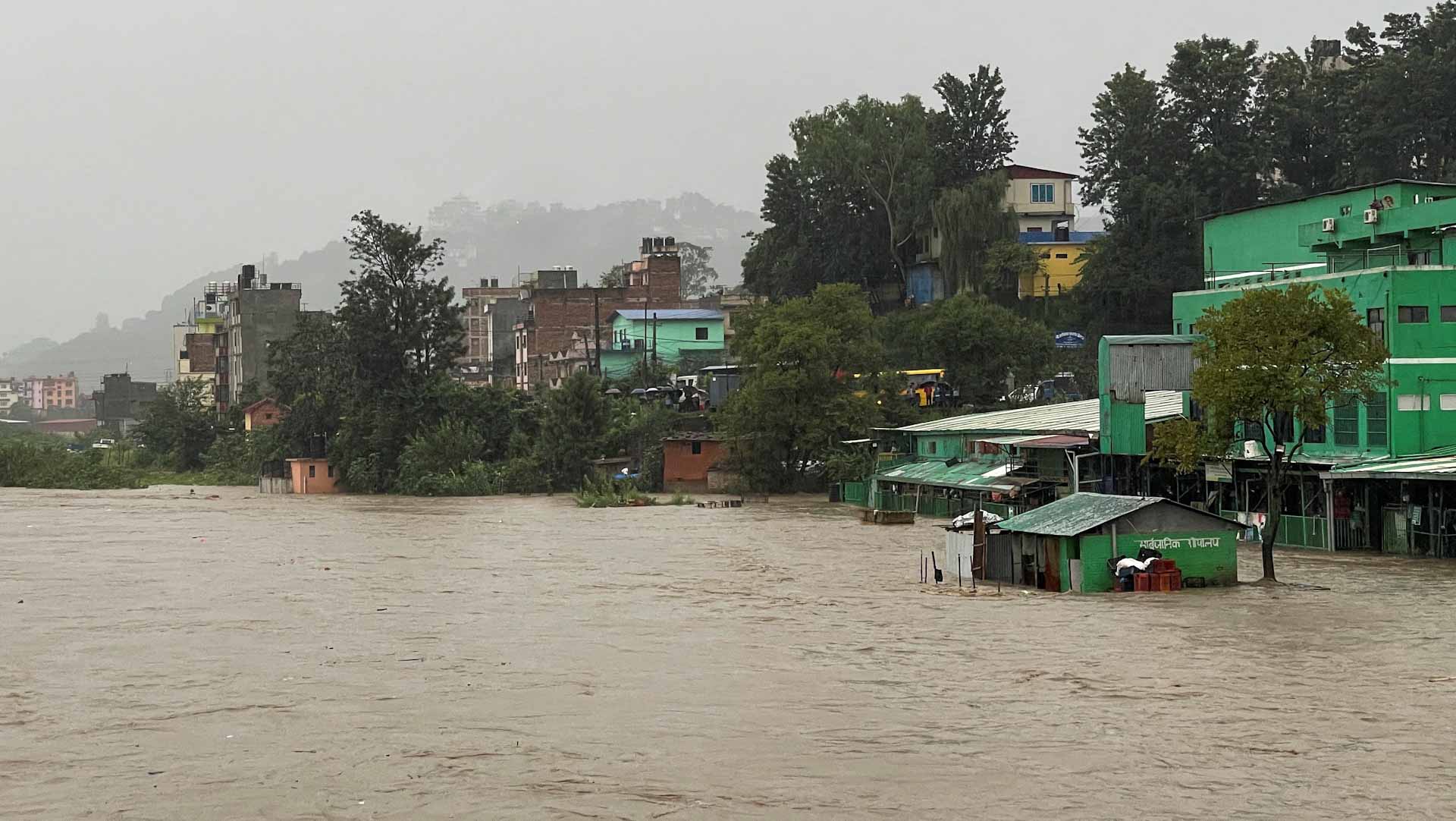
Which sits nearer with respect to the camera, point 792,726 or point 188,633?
point 792,726

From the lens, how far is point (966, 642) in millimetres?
23641

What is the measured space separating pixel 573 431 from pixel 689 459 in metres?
5.22

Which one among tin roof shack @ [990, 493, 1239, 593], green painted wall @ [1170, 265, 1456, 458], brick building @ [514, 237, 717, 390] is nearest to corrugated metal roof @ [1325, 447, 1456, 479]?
green painted wall @ [1170, 265, 1456, 458]

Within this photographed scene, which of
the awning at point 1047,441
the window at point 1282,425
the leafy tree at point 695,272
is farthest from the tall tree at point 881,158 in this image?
the leafy tree at point 695,272

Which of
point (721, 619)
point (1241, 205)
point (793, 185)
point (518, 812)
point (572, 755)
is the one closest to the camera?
point (518, 812)

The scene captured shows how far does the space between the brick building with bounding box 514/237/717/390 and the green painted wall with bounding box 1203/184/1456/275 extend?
41.3 meters

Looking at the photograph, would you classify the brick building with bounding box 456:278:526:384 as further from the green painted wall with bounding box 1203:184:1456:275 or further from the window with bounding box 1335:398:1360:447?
the window with bounding box 1335:398:1360:447

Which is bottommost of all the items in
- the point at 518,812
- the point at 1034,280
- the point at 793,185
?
the point at 518,812

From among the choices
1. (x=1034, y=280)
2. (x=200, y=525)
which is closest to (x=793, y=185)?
(x=1034, y=280)

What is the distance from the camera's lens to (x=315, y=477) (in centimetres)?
7606

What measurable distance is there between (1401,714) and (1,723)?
47.8 ft

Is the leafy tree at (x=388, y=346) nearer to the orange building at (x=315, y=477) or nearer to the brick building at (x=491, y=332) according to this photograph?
the orange building at (x=315, y=477)

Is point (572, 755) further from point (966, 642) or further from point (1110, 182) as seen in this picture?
point (1110, 182)

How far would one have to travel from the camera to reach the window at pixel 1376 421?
122 ft
